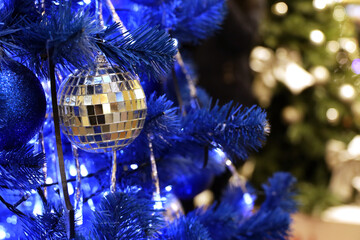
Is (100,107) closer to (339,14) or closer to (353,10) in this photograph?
(339,14)

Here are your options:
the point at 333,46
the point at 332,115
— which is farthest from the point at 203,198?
the point at 333,46

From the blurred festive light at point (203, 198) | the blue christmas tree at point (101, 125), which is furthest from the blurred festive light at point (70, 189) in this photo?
the blurred festive light at point (203, 198)

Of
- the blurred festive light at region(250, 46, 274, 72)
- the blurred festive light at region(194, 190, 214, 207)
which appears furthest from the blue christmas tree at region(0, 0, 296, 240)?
the blurred festive light at region(250, 46, 274, 72)

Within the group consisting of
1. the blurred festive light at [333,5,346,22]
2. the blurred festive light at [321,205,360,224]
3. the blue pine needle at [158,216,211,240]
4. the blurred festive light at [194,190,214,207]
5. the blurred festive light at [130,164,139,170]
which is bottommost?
the blurred festive light at [321,205,360,224]

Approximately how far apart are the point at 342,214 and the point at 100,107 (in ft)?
5.80

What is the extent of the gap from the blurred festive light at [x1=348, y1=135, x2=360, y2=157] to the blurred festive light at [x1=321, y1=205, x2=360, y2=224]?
0.85ft

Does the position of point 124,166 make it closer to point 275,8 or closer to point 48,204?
point 48,204

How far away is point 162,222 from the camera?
460 millimetres

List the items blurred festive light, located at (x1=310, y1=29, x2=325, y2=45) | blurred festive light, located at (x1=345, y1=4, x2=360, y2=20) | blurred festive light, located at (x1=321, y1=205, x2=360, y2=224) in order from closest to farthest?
blurred festive light, located at (x1=321, y1=205, x2=360, y2=224) < blurred festive light, located at (x1=310, y1=29, x2=325, y2=45) < blurred festive light, located at (x1=345, y1=4, x2=360, y2=20)

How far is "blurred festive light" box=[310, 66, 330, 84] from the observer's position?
200cm

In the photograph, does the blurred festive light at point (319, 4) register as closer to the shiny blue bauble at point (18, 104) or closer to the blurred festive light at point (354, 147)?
the blurred festive light at point (354, 147)

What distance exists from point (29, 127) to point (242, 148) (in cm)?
27

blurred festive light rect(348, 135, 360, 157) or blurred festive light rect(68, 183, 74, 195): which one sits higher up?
blurred festive light rect(68, 183, 74, 195)

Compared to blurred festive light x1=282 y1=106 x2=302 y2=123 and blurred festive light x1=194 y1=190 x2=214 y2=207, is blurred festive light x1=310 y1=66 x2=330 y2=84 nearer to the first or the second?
blurred festive light x1=282 y1=106 x2=302 y2=123
